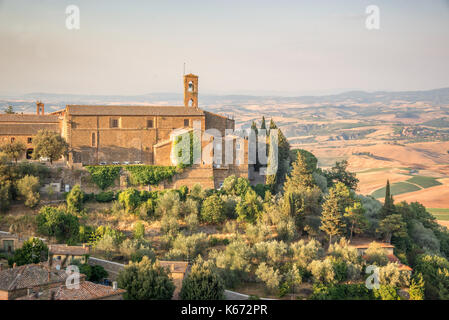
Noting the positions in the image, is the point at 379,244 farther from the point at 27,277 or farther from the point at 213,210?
the point at 27,277

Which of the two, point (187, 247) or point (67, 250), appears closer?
point (67, 250)

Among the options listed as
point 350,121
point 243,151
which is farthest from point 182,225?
point 350,121

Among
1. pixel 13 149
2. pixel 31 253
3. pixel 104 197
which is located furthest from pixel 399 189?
pixel 31 253

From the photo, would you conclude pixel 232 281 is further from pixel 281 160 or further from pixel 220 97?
pixel 220 97

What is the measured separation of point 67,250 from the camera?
18578mm

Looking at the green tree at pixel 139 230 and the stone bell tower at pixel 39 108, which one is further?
the stone bell tower at pixel 39 108

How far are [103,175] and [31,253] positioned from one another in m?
7.11

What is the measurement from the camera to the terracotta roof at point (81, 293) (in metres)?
14.7

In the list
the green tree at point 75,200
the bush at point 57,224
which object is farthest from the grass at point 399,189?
the bush at point 57,224

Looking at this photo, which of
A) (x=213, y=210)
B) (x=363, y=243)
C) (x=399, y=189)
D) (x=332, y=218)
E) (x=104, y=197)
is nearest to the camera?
(x=332, y=218)

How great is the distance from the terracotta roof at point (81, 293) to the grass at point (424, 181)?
1576 inches

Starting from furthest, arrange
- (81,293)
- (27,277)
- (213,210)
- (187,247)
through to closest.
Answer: (213,210)
(187,247)
(27,277)
(81,293)

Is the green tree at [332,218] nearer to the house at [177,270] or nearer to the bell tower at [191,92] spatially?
the house at [177,270]
